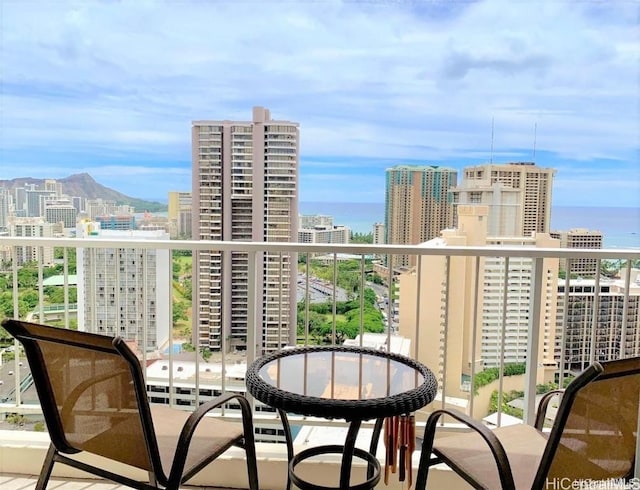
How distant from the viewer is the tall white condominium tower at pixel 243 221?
9.77 feet

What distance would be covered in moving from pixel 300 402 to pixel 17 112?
18.1 ft

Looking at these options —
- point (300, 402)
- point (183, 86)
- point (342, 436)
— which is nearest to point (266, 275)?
point (342, 436)

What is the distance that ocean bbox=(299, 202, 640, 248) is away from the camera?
9.24 ft

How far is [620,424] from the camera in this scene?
1.58 meters

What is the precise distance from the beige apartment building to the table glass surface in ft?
1.95

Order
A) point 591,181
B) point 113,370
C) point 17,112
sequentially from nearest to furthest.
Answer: point 113,370
point 591,181
point 17,112

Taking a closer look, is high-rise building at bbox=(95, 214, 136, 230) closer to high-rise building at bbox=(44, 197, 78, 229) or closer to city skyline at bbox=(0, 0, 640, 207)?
high-rise building at bbox=(44, 197, 78, 229)

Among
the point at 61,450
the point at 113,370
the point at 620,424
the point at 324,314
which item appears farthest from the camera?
the point at 324,314

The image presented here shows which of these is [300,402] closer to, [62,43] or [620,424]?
[620,424]

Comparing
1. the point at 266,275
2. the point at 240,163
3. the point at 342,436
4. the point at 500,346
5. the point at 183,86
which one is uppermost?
the point at 183,86

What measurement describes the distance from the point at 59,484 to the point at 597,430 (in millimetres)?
2496

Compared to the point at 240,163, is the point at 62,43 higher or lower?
higher

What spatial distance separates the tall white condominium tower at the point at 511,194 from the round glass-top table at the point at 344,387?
1.53m

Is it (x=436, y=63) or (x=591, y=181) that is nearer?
(x=591, y=181)
